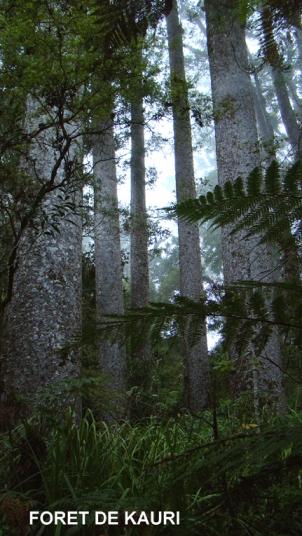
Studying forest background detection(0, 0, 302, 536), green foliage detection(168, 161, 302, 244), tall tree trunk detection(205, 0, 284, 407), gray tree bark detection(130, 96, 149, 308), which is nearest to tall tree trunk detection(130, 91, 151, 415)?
gray tree bark detection(130, 96, 149, 308)

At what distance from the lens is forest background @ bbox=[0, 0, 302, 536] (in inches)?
60.6

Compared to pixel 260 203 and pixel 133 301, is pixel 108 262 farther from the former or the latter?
pixel 260 203

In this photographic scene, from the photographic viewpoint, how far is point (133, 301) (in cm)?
1384

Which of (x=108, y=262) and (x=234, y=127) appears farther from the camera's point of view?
(x=108, y=262)

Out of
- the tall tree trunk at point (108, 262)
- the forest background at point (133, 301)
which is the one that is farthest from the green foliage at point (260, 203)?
the tall tree trunk at point (108, 262)

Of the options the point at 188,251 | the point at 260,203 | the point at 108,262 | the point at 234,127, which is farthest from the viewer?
the point at 188,251

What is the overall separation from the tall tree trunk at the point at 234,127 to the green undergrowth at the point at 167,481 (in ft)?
9.10

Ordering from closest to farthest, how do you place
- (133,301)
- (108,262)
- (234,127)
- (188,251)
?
1. (234,127)
2. (108,262)
3. (188,251)
4. (133,301)

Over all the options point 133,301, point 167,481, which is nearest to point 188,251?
point 133,301

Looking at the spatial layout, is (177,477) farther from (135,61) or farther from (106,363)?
(106,363)

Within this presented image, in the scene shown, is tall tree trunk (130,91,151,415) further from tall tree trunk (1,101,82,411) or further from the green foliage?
the green foliage

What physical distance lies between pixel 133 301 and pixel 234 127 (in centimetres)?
729

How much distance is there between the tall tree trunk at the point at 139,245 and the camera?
1210 cm

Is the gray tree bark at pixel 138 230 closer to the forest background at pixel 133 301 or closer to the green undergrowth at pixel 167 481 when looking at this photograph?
the forest background at pixel 133 301
